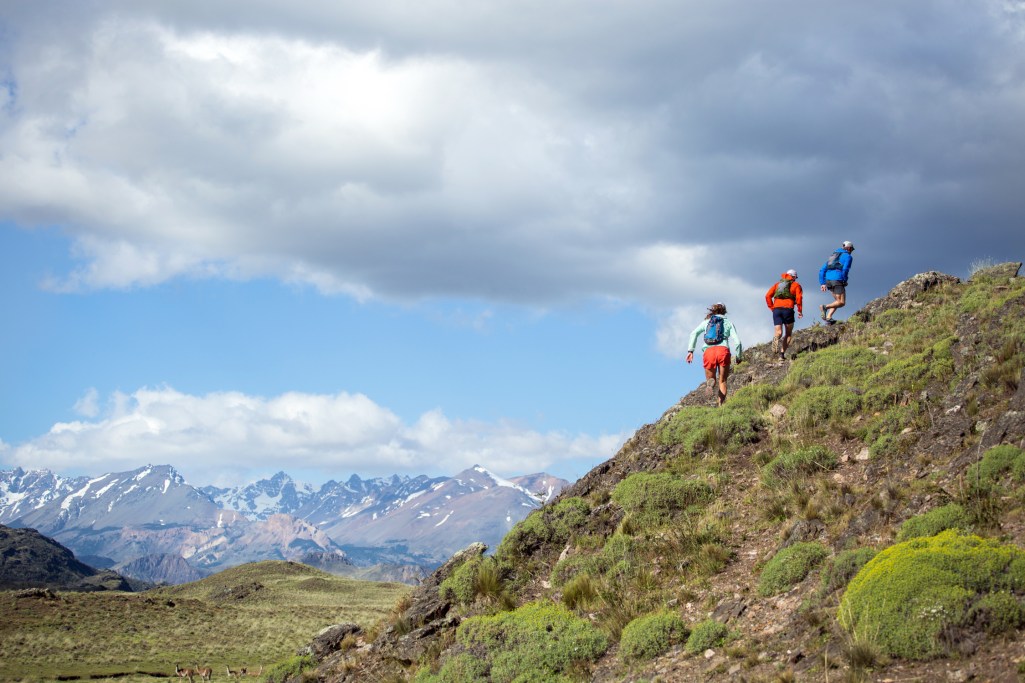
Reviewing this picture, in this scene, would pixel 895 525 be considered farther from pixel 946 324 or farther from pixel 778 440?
pixel 946 324

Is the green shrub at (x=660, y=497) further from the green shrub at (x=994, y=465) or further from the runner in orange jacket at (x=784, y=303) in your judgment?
the runner in orange jacket at (x=784, y=303)

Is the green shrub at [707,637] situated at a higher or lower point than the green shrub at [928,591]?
lower

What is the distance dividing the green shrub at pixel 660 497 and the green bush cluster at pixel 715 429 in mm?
1532

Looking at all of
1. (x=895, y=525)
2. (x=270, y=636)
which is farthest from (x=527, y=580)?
(x=270, y=636)

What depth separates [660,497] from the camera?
14086mm

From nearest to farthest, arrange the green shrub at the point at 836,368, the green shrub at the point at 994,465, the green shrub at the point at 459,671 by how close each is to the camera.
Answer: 1. the green shrub at the point at 994,465
2. the green shrub at the point at 459,671
3. the green shrub at the point at 836,368

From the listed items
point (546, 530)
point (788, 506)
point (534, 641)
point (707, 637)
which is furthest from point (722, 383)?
point (707, 637)

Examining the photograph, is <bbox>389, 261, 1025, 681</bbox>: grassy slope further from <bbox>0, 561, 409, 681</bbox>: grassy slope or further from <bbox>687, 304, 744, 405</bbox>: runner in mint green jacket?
<bbox>0, 561, 409, 681</bbox>: grassy slope

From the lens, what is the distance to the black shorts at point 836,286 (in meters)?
22.9

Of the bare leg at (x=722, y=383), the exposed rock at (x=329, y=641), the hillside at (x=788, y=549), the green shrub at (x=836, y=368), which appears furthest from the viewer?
the bare leg at (x=722, y=383)

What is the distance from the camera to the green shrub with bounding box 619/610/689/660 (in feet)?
32.6

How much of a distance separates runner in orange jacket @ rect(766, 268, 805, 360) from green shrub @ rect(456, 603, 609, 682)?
1188cm

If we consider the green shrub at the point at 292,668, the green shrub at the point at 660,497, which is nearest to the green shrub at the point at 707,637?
the green shrub at the point at 660,497

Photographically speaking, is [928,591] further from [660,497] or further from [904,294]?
[904,294]
